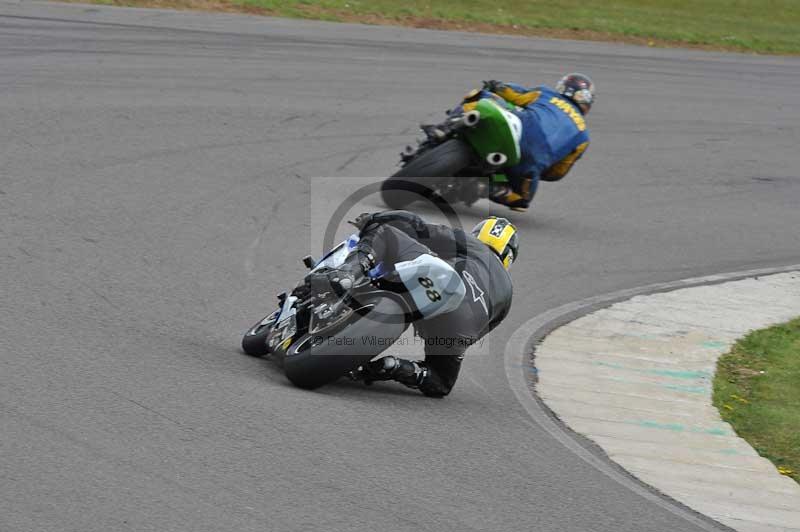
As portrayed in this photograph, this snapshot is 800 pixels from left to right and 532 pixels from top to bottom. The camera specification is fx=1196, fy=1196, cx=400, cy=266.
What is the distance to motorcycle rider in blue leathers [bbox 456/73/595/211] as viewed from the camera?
37.5 ft

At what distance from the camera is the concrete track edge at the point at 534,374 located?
5.94 metres

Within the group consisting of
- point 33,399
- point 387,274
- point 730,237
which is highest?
point 387,274

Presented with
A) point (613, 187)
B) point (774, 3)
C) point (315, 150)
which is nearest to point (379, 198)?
point (315, 150)

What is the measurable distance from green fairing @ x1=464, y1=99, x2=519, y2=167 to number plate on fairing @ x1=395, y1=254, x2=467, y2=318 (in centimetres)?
494

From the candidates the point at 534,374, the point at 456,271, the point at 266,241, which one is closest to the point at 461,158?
the point at 266,241

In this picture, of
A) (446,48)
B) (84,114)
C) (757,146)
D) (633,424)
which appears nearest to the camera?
(633,424)

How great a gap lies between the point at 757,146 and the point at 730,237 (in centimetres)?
455

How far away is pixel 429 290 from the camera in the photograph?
636 centimetres

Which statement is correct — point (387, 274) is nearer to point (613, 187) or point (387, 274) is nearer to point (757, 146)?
point (613, 187)

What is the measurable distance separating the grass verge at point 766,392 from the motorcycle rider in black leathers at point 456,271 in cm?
174

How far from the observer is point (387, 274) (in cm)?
647

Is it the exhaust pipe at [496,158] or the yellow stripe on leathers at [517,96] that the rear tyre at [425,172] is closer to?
the exhaust pipe at [496,158]

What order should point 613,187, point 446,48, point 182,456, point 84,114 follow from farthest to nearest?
point 446,48 → point 613,187 → point 84,114 → point 182,456

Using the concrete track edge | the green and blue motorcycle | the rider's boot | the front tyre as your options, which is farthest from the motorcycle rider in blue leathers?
the rider's boot
